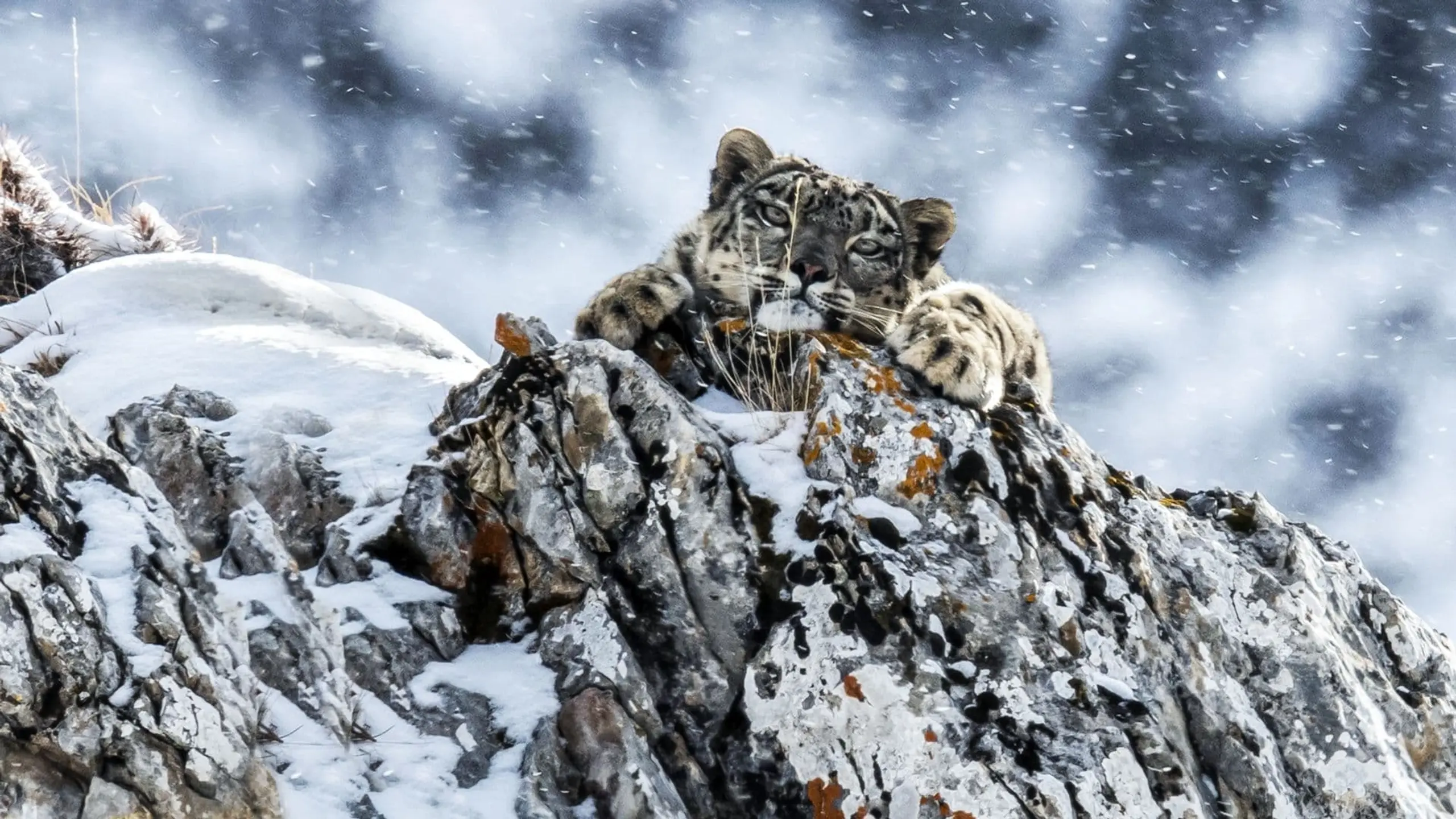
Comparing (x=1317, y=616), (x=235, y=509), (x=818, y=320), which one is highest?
(x=818, y=320)

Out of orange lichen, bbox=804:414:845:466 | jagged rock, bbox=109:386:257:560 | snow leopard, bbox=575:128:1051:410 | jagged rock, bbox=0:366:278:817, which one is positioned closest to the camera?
jagged rock, bbox=0:366:278:817

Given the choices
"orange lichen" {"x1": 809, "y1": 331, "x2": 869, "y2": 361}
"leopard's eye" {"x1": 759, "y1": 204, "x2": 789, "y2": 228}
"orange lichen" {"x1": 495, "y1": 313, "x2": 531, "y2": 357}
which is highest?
"leopard's eye" {"x1": 759, "y1": 204, "x2": 789, "y2": 228}

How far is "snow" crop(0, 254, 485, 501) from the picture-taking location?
621cm

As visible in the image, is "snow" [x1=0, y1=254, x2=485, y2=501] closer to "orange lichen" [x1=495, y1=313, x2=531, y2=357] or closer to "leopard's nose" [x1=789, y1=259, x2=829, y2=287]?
"orange lichen" [x1=495, y1=313, x2=531, y2=357]

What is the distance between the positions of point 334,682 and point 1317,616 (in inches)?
179

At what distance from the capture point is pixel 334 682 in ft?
14.7

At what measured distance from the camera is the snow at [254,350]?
621cm

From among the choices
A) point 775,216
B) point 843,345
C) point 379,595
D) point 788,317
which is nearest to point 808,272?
point 788,317

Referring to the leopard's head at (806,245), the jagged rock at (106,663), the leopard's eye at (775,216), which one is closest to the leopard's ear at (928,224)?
the leopard's head at (806,245)

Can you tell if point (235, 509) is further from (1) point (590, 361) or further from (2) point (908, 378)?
(2) point (908, 378)

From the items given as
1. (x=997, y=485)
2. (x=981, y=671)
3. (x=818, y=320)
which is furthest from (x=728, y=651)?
(x=818, y=320)

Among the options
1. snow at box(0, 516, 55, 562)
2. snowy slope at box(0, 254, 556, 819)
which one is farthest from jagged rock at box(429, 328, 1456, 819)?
snow at box(0, 516, 55, 562)

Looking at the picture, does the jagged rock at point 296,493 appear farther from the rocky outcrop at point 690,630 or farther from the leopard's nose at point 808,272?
the leopard's nose at point 808,272

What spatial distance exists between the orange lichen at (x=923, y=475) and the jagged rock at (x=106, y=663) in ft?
9.45
